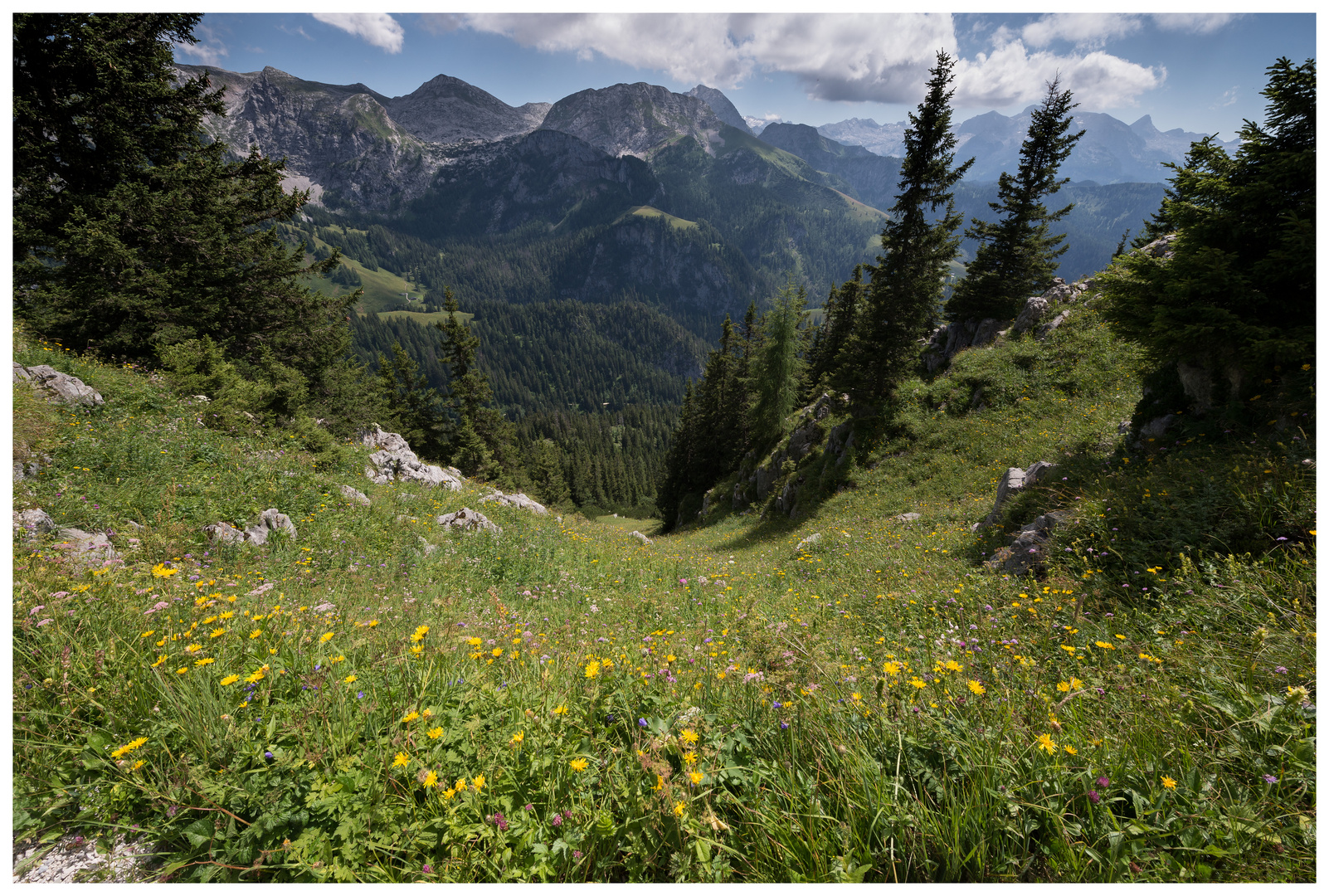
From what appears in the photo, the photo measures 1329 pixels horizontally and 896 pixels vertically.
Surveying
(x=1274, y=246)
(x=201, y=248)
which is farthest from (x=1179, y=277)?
(x=201, y=248)

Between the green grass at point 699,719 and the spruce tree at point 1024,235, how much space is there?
22499 millimetres

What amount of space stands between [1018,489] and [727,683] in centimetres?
935

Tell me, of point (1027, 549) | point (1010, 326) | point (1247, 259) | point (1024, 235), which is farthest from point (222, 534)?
point (1024, 235)

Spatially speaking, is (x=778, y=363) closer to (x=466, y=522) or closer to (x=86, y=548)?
(x=466, y=522)

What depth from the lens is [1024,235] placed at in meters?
24.7

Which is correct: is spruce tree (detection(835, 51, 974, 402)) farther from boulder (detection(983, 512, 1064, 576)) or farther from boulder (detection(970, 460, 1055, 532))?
boulder (detection(983, 512, 1064, 576))

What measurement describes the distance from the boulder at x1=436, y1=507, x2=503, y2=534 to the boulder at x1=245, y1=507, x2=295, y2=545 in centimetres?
284

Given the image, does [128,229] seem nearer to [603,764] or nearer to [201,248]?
[201,248]

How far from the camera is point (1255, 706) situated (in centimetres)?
258

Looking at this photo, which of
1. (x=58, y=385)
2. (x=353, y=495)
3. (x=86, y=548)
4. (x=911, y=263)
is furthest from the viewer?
(x=911, y=263)

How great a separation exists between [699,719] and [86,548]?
22.6 feet

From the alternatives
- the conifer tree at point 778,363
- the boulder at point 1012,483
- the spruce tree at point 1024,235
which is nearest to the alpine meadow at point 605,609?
the boulder at point 1012,483

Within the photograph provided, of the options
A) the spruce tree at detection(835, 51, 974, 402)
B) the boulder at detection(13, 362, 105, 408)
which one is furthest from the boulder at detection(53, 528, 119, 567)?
the spruce tree at detection(835, 51, 974, 402)

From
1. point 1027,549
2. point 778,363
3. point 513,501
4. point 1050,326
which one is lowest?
point 513,501
